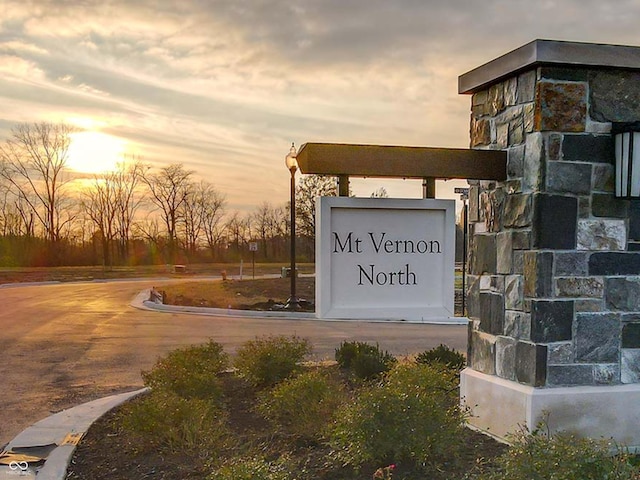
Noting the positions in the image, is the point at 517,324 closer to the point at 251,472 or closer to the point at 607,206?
the point at 607,206

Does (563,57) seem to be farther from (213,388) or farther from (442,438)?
(213,388)

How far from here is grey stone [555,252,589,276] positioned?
4.54 metres

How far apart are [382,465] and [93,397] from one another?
472cm

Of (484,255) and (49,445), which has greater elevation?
(484,255)

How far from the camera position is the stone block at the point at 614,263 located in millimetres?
4609

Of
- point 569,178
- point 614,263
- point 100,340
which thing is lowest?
point 100,340

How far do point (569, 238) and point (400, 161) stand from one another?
1.35 metres

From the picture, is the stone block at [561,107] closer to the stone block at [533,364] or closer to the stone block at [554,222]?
the stone block at [554,222]

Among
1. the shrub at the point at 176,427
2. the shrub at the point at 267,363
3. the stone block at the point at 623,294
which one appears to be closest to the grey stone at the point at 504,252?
the stone block at the point at 623,294

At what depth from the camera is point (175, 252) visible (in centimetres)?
4903

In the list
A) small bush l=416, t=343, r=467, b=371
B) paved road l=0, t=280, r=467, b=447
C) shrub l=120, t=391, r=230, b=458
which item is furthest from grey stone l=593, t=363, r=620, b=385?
paved road l=0, t=280, r=467, b=447

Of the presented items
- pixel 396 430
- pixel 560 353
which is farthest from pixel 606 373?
pixel 396 430

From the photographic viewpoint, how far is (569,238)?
4543 millimetres

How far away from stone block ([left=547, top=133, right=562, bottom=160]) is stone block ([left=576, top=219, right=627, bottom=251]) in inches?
20.3
